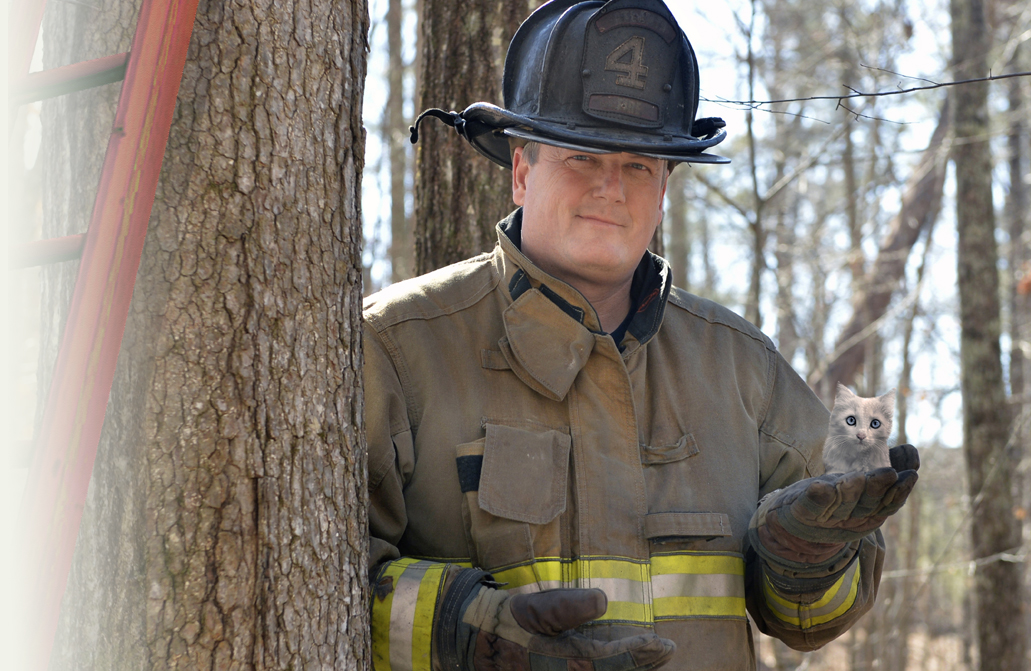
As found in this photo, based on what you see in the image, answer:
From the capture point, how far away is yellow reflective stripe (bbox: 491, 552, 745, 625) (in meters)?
2.15

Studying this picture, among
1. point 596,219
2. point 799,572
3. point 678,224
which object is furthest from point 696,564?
point 678,224

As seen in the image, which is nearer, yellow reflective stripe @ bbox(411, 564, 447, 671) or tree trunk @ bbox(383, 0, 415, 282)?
yellow reflective stripe @ bbox(411, 564, 447, 671)

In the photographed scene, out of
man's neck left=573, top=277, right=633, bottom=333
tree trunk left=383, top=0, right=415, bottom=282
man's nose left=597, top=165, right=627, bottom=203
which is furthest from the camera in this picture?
tree trunk left=383, top=0, right=415, bottom=282

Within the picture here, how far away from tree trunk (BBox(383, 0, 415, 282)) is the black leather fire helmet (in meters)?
5.50

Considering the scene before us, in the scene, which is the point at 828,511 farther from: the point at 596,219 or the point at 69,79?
the point at 69,79

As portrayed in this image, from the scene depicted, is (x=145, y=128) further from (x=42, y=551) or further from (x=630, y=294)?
(x=630, y=294)

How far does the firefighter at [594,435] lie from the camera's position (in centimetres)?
207

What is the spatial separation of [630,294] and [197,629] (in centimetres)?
163

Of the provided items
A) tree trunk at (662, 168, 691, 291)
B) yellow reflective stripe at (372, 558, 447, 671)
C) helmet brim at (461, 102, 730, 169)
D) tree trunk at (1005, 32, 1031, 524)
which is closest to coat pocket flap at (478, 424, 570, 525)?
yellow reflective stripe at (372, 558, 447, 671)

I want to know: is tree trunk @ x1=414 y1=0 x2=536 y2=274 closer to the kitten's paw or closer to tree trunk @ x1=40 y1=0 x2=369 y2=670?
tree trunk @ x1=40 y1=0 x2=369 y2=670

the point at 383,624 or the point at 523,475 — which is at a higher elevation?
the point at 523,475

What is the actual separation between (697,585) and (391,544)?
84cm

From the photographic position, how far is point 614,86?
92.7 inches

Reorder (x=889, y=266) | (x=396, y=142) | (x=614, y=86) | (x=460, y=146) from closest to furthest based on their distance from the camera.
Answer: (x=614, y=86) → (x=460, y=146) → (x=396, y=142) → (x=889, y=266)
